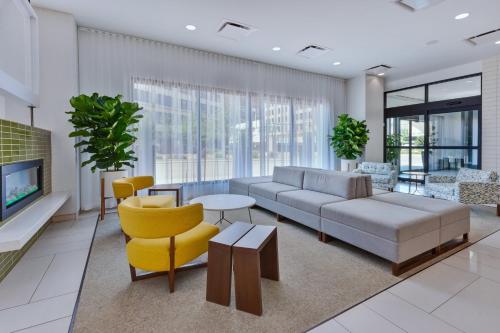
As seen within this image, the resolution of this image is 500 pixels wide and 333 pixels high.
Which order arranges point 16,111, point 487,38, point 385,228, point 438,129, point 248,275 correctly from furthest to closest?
1. point 438,129
2. point 487,38
3. point 16,111
4. point 385,228
5. point 248,275

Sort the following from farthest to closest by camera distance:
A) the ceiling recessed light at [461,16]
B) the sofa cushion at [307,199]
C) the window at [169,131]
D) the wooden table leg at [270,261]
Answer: the window at [169,131], the ceiling recessed light at [461,16], the sofa cushion at [307,199], the wooden table leg at [270,261]

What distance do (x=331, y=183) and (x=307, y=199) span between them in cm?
54

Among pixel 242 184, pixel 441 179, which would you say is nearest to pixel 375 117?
pixel 441 179

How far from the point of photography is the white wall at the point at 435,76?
586 cm

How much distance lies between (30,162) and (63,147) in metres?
0.99

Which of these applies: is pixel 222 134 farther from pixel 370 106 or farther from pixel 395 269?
pixel 370 106

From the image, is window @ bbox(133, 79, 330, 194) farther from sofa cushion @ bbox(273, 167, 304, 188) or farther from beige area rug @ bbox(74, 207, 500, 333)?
beige area rug @ bbox(74, 207, 500, 333)

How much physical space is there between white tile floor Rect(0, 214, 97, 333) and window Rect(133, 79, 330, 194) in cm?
198

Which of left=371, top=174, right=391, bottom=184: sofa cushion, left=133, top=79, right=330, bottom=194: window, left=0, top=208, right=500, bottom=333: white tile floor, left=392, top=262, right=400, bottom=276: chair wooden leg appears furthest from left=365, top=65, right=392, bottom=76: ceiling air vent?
left=392, top=262, right=400, bottom=276: chair wooden leg

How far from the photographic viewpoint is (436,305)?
1.86m

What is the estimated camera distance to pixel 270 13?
370 centimetres

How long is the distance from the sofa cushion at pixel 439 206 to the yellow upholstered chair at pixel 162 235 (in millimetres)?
2348

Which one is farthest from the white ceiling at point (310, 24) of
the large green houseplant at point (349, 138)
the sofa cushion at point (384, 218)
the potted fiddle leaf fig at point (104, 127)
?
the sofa cushion at point (384, 218)

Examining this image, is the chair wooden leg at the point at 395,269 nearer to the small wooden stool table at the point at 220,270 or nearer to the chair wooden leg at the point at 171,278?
the small wooden stool table at the point at 220,270
